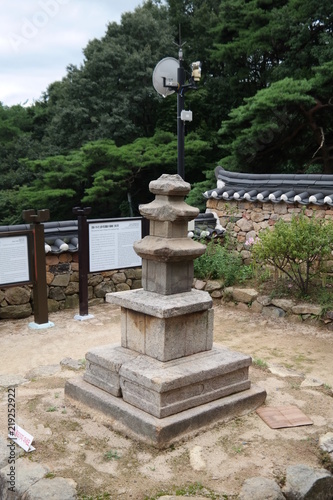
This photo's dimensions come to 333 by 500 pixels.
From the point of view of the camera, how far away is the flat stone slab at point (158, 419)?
3564 mm

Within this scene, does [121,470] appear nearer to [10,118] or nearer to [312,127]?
[312,127]

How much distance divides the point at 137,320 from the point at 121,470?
48.0 inches

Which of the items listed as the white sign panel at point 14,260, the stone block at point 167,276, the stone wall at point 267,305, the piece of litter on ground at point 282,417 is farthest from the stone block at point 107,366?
the stone wall at point 267,305

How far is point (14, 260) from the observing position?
22.4 ft

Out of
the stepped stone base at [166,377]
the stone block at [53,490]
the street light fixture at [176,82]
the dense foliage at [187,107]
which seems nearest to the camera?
the stone block at [53,490]

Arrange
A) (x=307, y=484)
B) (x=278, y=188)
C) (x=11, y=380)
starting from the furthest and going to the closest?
(x=278, y=188), (x=11, y=380), (x=307, y=484)

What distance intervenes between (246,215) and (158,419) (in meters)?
6.98

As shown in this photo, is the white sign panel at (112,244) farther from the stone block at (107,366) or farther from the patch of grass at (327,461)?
the patch of grass at (327,461)

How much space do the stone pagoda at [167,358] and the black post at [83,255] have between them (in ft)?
10.5

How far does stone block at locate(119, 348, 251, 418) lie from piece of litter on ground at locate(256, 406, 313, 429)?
27 centimetres

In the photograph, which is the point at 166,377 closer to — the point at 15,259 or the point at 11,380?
the point at 11,380

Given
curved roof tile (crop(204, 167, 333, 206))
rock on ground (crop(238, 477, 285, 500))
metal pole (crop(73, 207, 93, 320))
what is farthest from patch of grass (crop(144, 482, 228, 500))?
curved roof tile (crop(204, 167, 333, 206))

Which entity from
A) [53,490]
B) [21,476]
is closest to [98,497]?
[53,490]

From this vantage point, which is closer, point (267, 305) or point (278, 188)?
point (267, 305)
